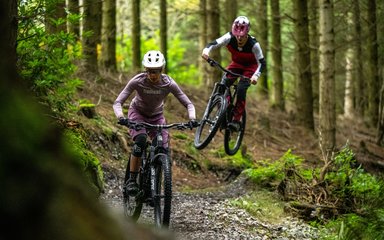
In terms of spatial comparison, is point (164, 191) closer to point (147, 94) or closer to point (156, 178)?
point (156, 178)

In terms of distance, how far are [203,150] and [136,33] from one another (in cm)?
715

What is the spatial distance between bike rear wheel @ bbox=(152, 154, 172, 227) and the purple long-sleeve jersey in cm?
79

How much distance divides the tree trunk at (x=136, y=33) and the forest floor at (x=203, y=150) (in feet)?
6.89

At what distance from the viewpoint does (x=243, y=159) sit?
570 inches

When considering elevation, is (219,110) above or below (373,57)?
below

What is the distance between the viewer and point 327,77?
1309 cm

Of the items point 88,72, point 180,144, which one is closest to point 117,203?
point 180,144

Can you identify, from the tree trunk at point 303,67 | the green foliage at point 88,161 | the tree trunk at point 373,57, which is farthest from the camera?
the tree trunk at point 373,57

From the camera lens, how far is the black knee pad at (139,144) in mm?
7531

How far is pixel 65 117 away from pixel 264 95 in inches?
722

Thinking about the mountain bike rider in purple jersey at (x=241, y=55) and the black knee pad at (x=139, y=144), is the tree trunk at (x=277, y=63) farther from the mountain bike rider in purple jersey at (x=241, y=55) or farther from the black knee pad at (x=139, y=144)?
the black knee pad at (x=139, y=144)

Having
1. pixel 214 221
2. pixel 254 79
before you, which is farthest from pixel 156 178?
pixel 254 79

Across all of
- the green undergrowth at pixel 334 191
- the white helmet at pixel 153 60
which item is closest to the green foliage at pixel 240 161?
the green undergrowth at pixel 334 191

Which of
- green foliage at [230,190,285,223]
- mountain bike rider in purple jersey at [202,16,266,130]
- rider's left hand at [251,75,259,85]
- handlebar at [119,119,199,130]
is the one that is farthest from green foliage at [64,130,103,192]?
rider's left hand at [251,75,259,85]
